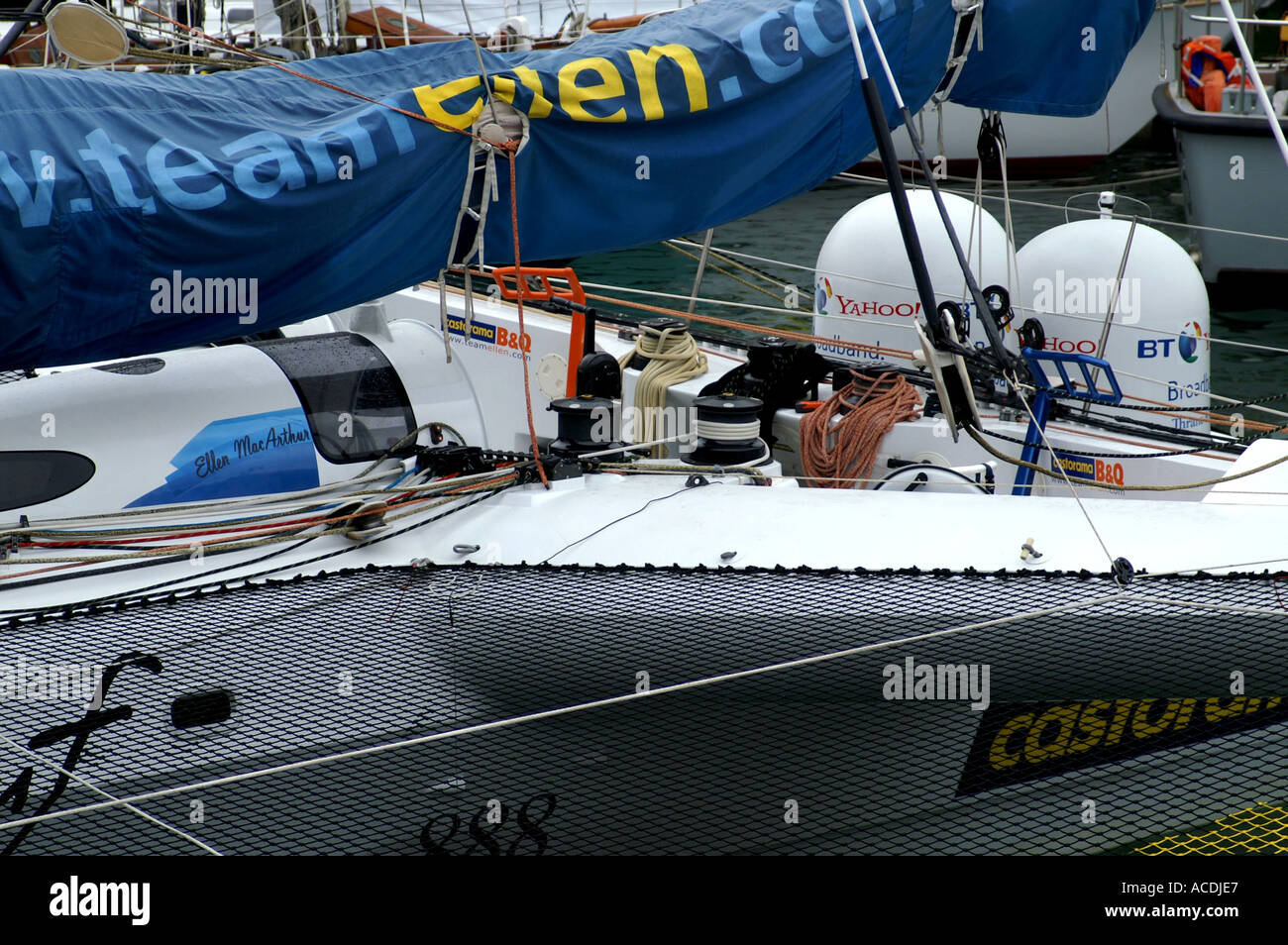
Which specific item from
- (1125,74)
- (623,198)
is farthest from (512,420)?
(1125,74)

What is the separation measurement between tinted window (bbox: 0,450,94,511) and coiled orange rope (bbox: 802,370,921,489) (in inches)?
96.7

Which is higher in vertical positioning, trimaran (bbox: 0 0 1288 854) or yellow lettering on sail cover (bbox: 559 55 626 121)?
yellow lettering on sail cover (bbox: 559 55 626 121)

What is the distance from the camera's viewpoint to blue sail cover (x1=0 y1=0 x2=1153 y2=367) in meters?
3.38

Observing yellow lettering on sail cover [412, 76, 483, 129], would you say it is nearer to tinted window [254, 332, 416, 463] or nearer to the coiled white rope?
tinted window [254, 332, 416, 463]

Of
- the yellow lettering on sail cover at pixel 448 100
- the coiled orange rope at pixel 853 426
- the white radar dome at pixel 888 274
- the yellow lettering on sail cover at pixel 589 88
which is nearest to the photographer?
the yellow lettering on sail cover at pixel 448 100

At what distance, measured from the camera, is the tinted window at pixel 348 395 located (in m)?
4.04

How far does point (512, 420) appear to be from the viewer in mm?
5969

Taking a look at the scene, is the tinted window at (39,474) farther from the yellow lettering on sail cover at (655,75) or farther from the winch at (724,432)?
the yellow lettering on sail cover at (655,75)

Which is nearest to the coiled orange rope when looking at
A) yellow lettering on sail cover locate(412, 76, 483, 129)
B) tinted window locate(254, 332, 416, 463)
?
tinted window locate(254, 332, 416, 463)

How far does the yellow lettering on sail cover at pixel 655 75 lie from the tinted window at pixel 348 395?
1.13m

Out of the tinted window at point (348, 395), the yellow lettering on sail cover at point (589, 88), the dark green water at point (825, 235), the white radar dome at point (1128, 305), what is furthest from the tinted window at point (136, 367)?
the dark green water at point (825, 235)

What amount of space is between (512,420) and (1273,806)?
3616mm

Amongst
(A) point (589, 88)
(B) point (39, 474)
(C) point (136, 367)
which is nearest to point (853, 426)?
(A) point (589, 88)
